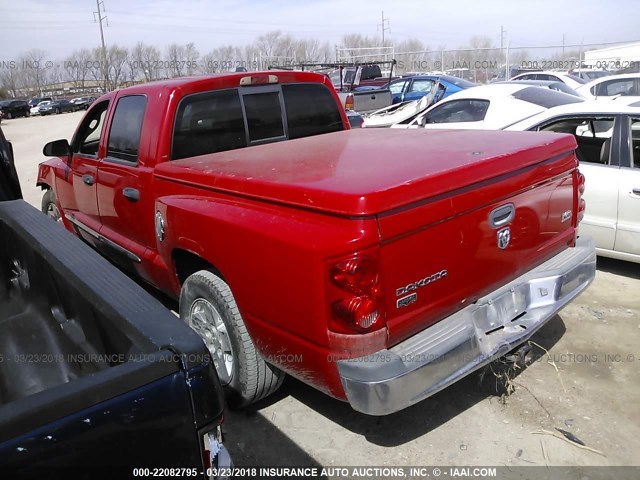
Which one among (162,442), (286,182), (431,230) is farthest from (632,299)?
(162,442)

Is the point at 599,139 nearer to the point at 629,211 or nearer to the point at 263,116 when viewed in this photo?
the point at 629,211

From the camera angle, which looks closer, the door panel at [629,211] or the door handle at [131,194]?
the door handle at [131,194]

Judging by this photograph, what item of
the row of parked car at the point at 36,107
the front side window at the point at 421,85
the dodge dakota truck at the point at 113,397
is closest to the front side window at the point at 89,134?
the dodge dakota truck at the point at 113,397

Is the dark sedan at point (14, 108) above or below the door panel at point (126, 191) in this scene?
above

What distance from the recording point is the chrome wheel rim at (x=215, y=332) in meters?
3.09

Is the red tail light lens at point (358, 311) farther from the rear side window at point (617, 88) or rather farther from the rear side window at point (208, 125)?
the rear side window at point (617, 88)

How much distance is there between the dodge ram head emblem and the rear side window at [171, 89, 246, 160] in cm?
207

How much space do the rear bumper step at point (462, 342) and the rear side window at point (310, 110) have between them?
218cm

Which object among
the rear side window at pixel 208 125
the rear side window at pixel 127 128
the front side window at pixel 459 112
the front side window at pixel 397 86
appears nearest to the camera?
the rear side window at pixel 208 125

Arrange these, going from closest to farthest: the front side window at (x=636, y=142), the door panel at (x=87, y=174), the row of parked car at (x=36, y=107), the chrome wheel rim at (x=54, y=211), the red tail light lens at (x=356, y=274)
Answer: the red tail light lens at (x=356, y=274) < the door panel at (x=87, y=174) < the front side window at (x=636, y=142) < the chrome wheel rim at (x=54, y=211) < the row of parked car at (x=36, y=107)

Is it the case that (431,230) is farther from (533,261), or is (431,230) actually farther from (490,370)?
(490,370)

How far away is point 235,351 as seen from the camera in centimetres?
297

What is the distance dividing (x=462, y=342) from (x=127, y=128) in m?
2.91

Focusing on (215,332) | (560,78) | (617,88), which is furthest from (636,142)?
(560,78)
